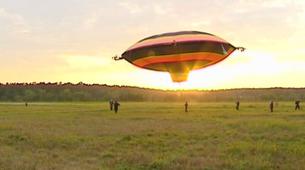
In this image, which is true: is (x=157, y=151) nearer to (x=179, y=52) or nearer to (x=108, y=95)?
(x=179, y=52)

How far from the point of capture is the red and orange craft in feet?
121

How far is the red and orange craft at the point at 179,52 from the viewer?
3675 centimetres

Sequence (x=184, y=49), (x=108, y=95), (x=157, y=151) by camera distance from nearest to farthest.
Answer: (x=157, y=151) < (x=184, y=49) < (x=108, y=95)

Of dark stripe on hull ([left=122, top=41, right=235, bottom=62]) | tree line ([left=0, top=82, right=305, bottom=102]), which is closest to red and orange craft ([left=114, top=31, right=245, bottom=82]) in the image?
dark stripe on hull ([left=122, top=41, right=235, bottom=62])

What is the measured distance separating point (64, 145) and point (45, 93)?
12497cm

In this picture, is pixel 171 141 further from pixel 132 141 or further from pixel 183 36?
pixel 183 36

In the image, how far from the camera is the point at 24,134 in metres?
25.4

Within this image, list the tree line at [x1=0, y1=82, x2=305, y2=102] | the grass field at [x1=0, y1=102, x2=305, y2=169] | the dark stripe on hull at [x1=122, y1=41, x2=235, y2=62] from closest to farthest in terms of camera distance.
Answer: the grass field at [x1=0, y1=102, x2=305, y2=169] < the dark stripe on hull at [x1=122, y1=41, x2=235, y2=62] < the tree line at [x1=0, y1=82, x2=305, y2=102]

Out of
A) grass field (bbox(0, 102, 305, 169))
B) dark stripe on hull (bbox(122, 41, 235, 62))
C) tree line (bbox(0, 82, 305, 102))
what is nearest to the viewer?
grass field (bbox(0, 102, 305, 169))

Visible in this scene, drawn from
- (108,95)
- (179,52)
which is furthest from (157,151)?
(108,95)

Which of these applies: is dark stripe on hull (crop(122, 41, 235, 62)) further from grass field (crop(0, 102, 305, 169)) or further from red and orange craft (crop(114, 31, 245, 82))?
grass field (crop(0, 102, 305, 169))

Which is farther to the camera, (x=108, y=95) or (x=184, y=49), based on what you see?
(x=108, y=95)

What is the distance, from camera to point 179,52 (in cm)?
3688

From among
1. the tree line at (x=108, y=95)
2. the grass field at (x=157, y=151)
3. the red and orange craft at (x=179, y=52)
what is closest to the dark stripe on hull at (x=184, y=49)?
the red and orange craft at (x=179, y=52)
